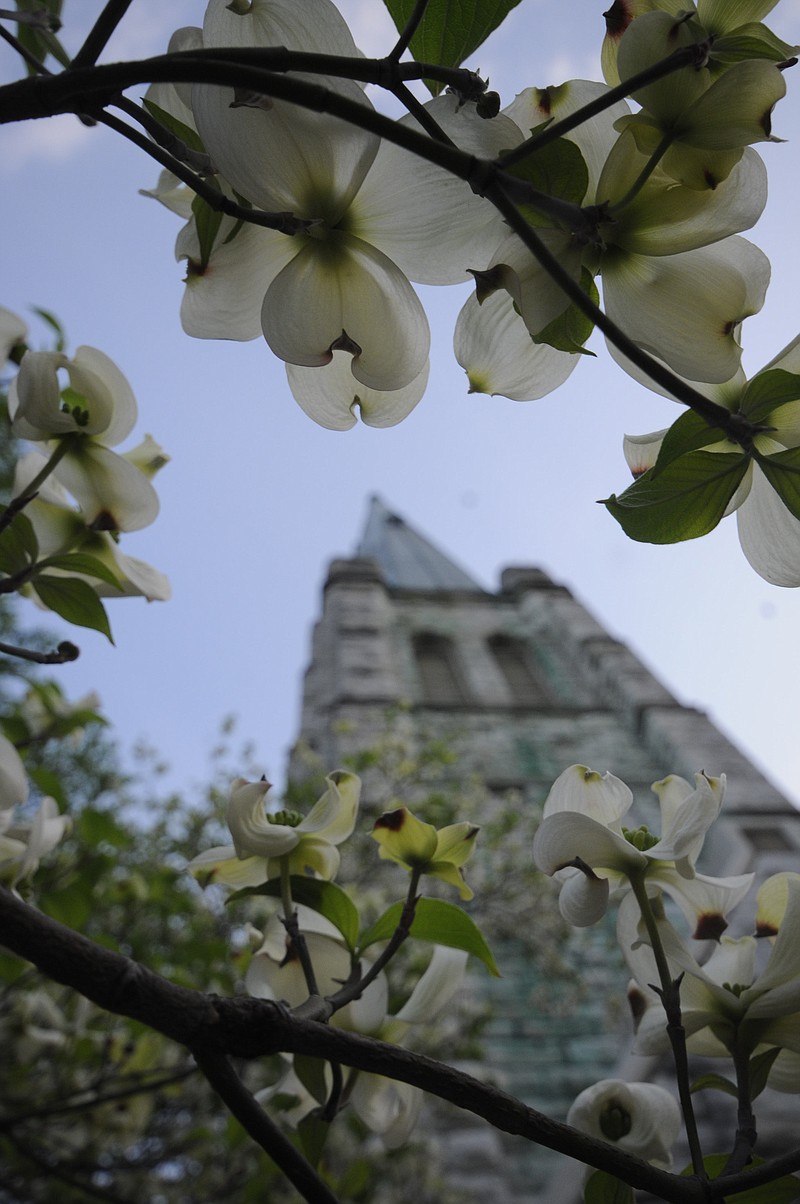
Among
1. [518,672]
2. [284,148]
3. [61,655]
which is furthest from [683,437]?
[518,672]

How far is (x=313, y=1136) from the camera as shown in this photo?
0.74m

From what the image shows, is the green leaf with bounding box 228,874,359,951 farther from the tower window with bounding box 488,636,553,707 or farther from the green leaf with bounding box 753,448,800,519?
the tower window with bounding box 488,636,553,707

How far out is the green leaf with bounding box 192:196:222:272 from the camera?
521mm

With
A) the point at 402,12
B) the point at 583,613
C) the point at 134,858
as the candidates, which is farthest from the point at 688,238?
the point at 583,613

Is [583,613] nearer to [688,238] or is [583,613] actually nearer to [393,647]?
[393,647]

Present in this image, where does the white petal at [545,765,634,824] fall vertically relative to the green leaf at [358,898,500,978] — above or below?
above

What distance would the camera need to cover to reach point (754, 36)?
469 millimetres

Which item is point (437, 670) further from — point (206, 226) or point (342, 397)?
point (206, 226)

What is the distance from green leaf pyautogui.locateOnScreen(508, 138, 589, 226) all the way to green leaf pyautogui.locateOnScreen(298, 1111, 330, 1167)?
2.28 feet

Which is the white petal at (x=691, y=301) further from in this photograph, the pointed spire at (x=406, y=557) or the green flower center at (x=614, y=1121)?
the pointed spire at (x=406, y=557)

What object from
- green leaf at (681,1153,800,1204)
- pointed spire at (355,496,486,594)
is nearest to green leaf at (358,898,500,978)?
green leaf at (681,1153,800,1204)

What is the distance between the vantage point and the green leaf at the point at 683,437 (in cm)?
49

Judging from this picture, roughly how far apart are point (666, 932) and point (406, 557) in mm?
17036

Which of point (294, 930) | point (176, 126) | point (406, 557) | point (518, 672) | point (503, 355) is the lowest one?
point (294, 930)
